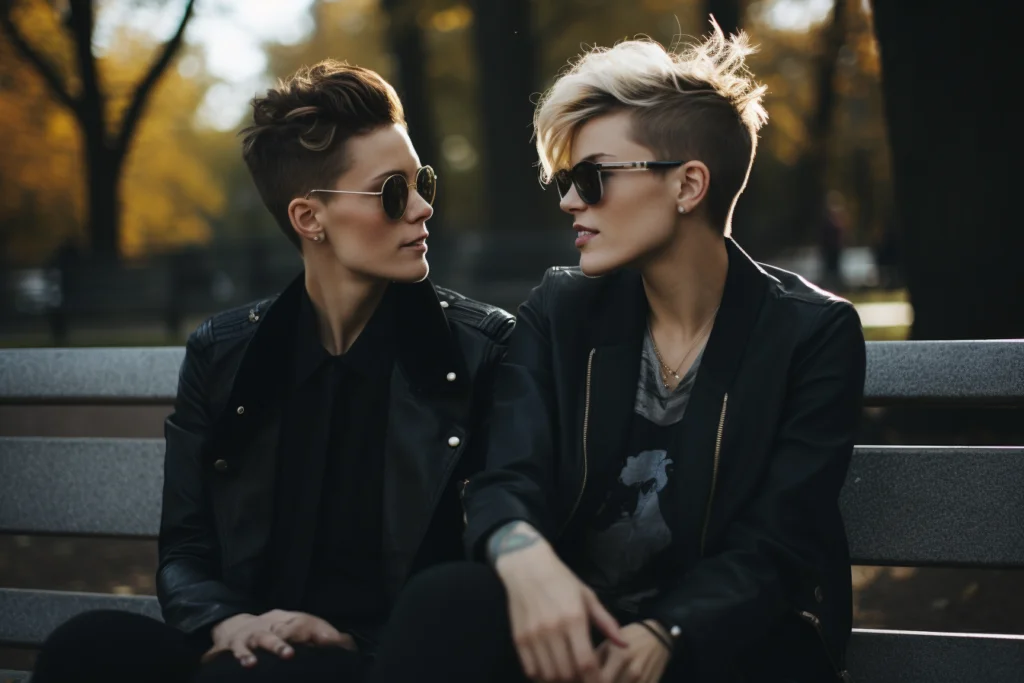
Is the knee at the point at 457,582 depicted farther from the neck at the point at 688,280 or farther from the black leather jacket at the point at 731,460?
the neck at the point at 688,280

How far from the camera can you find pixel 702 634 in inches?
103

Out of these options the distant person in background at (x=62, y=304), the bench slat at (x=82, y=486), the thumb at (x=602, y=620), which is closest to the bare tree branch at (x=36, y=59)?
the distant person in background at (x=62, y=304)

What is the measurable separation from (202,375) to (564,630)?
1.43m

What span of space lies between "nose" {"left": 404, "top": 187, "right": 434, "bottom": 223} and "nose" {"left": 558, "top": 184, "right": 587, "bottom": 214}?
48 centimetres

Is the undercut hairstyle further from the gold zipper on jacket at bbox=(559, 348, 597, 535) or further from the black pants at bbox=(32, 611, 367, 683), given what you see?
the black pants at bbox=(32, 611, 367, 683)

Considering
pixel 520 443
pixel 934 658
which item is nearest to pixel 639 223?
pixel 520 443

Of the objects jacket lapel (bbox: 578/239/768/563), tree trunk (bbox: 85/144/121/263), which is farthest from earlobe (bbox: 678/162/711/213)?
tree trunk (bbox: 85/144/121/263)

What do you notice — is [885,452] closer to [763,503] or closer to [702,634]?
Answer: [763,503]

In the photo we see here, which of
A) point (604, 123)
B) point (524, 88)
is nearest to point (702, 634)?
point (604, 123)

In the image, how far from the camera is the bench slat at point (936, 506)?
130 inches

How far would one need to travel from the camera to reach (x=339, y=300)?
3562 millimetres

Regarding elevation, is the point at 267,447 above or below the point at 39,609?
above

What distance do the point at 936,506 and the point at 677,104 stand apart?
1256 mm

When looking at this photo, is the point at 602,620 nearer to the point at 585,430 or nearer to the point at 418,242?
the point at 585,430
